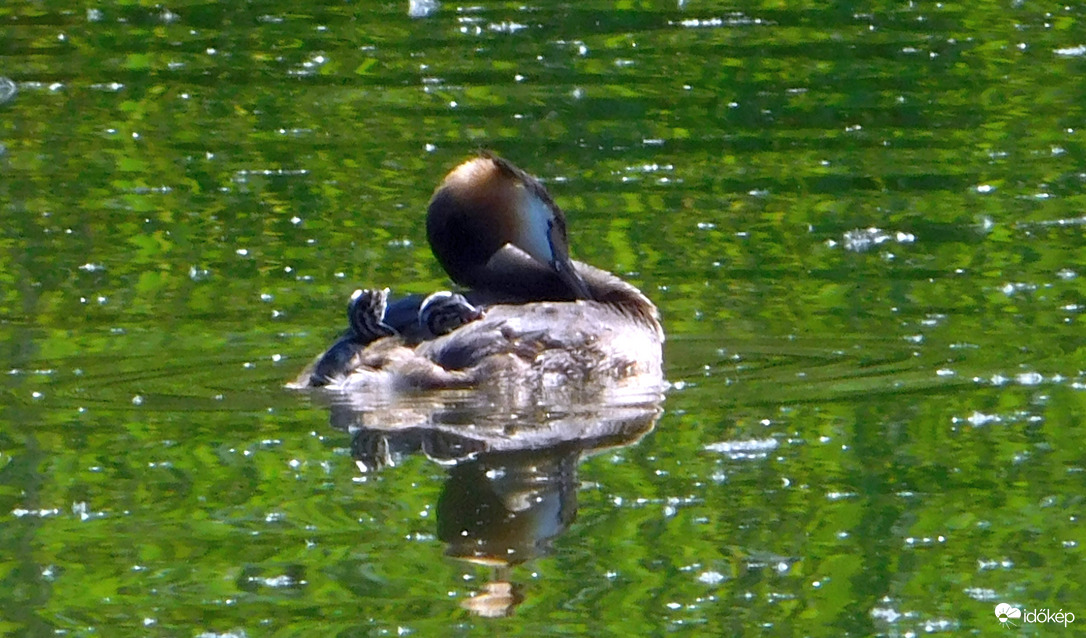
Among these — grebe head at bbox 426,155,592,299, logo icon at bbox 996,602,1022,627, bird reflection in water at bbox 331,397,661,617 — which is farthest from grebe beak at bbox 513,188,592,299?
logo icon at bbox 996,602,1022,627

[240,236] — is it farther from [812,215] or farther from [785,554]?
[785,554]

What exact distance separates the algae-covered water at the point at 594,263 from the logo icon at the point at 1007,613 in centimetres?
3

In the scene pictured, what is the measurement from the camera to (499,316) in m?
8.74

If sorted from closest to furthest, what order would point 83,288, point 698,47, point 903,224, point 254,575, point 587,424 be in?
point 254,575 → point 587,424 → point 83,288 → point 903,224 → point 698,47

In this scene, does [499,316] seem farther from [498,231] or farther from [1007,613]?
[1007,613]

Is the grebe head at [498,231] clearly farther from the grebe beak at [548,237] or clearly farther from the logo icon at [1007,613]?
the logo icon at [1007,613]

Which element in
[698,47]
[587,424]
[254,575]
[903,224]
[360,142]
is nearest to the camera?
[254,575]

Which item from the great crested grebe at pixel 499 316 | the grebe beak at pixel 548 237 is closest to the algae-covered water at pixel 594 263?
the great crested grebe at pixel 499 316

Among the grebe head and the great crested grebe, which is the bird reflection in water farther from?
the grebe head

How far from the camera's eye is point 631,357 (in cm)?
888

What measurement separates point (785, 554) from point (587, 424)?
5.52ft

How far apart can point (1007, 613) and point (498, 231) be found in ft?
12.7

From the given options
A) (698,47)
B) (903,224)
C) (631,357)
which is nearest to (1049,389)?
(631,357)

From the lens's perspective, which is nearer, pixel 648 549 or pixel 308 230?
pixel 648 549
